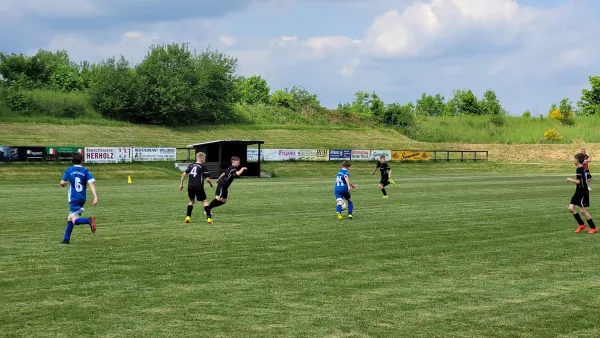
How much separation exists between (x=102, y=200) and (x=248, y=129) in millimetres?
64746

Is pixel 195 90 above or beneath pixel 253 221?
above

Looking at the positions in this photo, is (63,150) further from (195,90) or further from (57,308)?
(57,308)

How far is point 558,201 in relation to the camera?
30484 mm

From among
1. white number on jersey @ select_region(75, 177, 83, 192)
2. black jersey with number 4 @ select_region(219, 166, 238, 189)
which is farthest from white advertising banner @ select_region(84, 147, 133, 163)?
white number on jersey @ select_region(75, 177, 83, 192)

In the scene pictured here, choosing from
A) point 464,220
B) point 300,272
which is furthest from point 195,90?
point 300,272

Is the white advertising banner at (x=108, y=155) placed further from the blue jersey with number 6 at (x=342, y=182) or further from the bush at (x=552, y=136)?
the bush at (x=552, y=136)

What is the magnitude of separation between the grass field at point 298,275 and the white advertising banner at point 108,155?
3259cm

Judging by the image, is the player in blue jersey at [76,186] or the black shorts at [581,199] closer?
the player in blue jersey at [76,186]

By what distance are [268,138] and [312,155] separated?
20.3m

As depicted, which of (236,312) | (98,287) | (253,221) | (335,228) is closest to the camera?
(236,312)

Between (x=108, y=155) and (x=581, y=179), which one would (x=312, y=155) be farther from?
(x=581, y=179)

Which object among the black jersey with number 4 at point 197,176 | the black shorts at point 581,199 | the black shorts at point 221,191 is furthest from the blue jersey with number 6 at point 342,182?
the black shorts at point 581,199

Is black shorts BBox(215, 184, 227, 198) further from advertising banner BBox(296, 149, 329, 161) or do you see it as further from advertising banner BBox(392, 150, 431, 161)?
advertising banner BBox(392, 150, 431, 161)

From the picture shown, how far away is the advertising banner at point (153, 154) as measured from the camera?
Result: 197ft
